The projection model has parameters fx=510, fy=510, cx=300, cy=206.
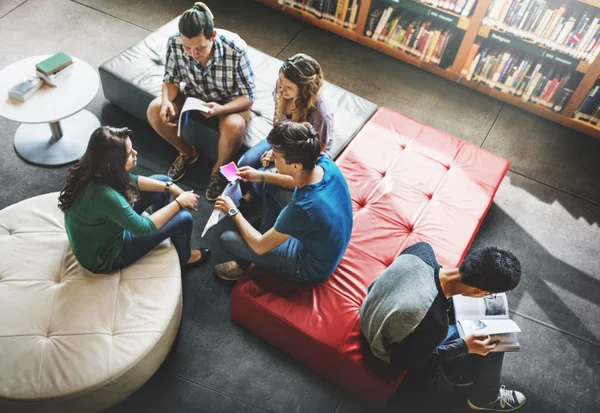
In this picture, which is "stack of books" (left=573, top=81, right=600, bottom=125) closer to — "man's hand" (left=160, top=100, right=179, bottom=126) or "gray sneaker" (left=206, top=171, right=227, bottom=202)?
"gray sneaker" (left=206, top=171, right=227, bottom=202)

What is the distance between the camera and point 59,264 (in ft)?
7.62

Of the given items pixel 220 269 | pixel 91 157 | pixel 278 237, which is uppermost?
pixel 91 157

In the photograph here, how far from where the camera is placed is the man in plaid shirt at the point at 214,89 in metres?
2.80

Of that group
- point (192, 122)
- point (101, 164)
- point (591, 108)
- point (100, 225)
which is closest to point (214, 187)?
point (192, 122)

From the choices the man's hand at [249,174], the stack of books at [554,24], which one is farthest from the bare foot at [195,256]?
the stack of books at [554,24]

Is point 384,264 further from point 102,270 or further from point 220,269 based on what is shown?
point 102,270

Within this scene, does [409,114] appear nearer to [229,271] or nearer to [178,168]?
[178,168]

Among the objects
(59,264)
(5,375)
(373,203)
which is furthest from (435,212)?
(5,375)

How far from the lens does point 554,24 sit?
132 inches

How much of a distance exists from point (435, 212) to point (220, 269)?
120 centimetres

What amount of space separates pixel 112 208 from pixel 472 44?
289cm

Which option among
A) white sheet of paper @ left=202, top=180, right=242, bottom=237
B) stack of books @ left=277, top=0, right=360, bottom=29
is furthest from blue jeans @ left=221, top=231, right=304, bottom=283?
stack of books @ left=277, top=0, right=360, bottom=29

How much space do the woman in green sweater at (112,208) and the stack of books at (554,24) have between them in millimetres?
2531

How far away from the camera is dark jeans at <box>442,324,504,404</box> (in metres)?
2.30
